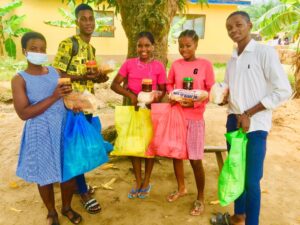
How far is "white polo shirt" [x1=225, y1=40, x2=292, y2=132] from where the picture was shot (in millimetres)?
2221

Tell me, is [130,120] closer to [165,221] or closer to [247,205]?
[165,221]

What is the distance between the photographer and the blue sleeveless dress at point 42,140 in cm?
241

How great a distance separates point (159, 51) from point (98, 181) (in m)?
1.87

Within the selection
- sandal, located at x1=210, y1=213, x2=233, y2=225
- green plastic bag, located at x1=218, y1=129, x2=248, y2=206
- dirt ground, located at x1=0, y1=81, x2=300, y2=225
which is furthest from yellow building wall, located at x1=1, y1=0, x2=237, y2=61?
green plastic bag, located at x1=218, y1=129, x2=248, y2=206

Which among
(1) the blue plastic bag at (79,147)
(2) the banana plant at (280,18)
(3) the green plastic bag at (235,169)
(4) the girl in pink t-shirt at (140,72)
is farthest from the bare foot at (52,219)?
(2) the banana plant at (280,18)

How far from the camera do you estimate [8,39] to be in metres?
10.9

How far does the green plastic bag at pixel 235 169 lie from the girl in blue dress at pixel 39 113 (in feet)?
4.53

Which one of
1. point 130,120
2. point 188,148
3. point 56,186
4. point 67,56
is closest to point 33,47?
point 67,56

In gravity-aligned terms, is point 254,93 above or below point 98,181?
above

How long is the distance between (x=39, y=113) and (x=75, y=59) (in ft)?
2.29

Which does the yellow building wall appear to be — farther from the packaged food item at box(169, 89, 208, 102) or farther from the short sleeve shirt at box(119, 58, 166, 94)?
the packaged food item at box(169, 89, 208, 102)

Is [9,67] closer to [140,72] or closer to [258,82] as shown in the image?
[140,72]

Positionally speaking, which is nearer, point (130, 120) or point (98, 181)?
point (130, 120)

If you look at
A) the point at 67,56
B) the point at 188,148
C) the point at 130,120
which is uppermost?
the point at 67,56
